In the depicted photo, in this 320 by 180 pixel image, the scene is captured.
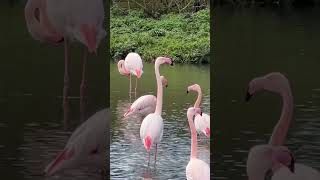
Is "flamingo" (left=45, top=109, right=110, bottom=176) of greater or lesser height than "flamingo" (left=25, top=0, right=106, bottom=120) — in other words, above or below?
below

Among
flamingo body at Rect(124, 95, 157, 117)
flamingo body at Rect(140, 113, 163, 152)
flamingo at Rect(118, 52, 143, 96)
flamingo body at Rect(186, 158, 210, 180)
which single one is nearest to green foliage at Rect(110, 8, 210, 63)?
flamingo at Rect(118, 52, 143, 96)

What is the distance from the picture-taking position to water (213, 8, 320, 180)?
5.87ft

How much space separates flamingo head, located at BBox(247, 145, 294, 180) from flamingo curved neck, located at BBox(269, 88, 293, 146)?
0.07ft

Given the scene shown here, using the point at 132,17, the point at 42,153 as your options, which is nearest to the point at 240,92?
the point at 42,153

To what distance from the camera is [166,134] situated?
301 centimetres

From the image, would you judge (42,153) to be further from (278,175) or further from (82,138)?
(278,175)

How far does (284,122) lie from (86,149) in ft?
2.06

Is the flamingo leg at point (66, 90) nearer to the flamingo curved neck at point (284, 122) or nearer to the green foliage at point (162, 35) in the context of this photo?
the flamingo curved neck at point (284, 122)

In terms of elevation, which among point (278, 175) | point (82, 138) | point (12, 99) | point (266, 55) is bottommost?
point (278, 175)

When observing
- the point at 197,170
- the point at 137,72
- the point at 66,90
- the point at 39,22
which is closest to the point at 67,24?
the point at 39,22

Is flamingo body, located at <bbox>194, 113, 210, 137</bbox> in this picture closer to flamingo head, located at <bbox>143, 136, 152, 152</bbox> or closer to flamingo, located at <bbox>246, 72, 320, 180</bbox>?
flamingo head, located at <bbox>143, 136, 152, 152</bbox>

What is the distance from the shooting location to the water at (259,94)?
1.79 metres

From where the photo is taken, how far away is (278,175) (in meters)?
1.79

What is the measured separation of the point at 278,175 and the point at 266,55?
1.27 feet
